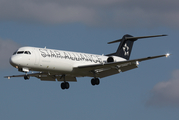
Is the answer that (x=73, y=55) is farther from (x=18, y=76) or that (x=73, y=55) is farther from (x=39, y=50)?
(x=18, y=76)

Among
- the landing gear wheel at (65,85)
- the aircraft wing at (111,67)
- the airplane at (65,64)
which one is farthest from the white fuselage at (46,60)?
the landing gear wheel at (65,85)

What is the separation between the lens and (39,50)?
40.6 meters

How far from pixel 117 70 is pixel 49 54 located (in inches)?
347

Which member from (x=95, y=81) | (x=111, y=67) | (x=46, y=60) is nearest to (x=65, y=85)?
(x=95, y=81)

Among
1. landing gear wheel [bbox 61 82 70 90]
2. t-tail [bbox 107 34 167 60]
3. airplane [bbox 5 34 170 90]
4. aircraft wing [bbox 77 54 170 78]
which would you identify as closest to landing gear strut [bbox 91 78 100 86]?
airplane [bbox 5 34 170 90]

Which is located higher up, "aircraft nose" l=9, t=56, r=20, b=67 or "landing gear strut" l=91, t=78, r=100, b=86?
"aircraft nose" l=9, t=56, r=20, b=67

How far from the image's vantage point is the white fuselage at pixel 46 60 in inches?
1542

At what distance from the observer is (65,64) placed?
137 feet

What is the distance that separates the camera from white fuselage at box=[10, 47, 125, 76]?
39.2 metres

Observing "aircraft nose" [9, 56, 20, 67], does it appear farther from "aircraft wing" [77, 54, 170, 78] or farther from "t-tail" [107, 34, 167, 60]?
"t-tail" [107, 34, 167, 60]

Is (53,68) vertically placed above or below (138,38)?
below

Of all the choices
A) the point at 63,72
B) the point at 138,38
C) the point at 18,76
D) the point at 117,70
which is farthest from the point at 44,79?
the point at 138,38

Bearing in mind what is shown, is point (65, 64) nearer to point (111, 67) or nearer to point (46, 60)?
point (46, 60)

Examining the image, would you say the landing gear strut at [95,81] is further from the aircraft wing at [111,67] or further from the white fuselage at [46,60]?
the white fuselage at [46,60]
